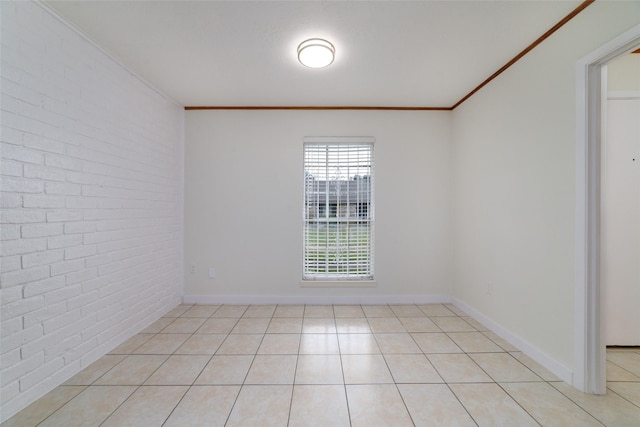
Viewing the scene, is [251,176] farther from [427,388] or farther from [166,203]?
[427,388]

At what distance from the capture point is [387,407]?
1.66 metres

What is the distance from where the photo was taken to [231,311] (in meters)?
3.29

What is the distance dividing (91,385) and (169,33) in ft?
8.84

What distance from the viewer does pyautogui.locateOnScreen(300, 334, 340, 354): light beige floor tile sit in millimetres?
2324

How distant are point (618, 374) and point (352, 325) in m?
2.09

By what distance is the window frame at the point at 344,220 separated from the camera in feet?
11.7

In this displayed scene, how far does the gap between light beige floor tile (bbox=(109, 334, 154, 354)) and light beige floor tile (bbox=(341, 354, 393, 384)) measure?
1889 millimetres

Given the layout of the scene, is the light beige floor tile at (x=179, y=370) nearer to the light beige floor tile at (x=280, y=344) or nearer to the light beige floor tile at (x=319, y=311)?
the light beige floor tile at (x=280, y=344)

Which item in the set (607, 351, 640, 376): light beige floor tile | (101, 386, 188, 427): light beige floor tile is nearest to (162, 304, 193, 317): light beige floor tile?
(101, 386, 188, 427): light beige floor tile

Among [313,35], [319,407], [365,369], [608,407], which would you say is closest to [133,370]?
[319,407]

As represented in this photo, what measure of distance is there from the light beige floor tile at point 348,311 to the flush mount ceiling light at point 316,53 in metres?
2.70

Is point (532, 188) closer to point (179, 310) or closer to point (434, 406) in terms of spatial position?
point (434, 406)

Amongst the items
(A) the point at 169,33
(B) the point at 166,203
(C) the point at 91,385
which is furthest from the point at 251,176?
(C) the point at 91,385

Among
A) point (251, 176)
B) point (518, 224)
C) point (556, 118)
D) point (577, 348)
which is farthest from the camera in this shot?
point (251, 176)
